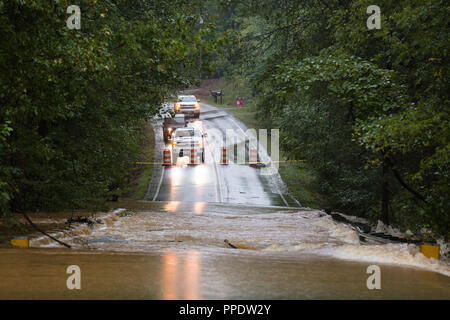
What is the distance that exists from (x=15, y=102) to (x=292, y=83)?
21.7ft

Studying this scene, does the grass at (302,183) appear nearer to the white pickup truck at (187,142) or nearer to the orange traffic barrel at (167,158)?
the white pickup truck at (187,142)

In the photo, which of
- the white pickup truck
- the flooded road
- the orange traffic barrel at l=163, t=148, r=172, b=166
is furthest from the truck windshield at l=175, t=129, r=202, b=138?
the flooded road

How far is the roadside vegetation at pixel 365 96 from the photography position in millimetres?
11289

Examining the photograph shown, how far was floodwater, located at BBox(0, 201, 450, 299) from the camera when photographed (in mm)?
6922

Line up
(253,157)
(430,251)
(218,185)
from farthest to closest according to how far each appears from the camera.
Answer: (253,157) → (218,185) → (430,251)

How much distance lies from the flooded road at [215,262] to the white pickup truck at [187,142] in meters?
15.1

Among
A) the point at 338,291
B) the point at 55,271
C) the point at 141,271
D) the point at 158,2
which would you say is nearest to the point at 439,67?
the point at 338,291

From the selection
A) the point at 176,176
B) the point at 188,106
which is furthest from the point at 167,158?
the point at 188,106

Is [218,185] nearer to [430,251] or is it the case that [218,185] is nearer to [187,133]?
[187,133]

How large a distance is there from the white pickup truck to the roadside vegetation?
9.32m

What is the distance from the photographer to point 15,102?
984 centimetres

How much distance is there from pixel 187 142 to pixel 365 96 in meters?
24.1

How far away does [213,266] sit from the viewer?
883 centimetres

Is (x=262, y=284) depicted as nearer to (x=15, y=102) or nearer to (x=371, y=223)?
(x=15, y=102)
